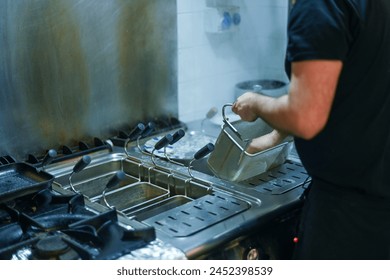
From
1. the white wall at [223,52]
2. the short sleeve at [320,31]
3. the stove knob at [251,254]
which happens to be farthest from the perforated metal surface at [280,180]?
the white wall at [223,52]

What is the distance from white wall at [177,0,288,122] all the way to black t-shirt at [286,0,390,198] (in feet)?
2.83

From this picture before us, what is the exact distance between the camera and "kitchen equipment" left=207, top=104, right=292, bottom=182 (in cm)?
139

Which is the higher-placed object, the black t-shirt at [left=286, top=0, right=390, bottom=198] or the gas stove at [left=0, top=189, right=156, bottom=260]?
the black t-shirt at [left=286, top=0, right=390, bottom=198]

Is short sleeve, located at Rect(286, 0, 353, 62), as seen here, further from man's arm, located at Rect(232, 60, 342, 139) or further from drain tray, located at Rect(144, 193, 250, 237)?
drain tray, located at Rect(144, 193, 250, 237)

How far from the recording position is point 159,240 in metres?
1.12

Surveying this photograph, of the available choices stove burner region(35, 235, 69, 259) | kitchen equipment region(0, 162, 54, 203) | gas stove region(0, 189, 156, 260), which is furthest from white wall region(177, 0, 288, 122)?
stove burner region(35, 235, 69, 259)

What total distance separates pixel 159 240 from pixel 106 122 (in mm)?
716

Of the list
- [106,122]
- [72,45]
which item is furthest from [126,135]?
[72,45]

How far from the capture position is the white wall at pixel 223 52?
1.94 meters

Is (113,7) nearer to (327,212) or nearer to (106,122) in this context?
(106,122)

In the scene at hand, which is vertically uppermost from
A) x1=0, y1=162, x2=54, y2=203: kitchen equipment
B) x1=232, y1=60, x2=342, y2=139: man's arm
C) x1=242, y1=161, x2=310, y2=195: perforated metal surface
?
x1=232, y1=60, x2=342, y2=139: man's arm

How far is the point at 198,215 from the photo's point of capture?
1251 millimetres

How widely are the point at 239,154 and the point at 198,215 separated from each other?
226 mm

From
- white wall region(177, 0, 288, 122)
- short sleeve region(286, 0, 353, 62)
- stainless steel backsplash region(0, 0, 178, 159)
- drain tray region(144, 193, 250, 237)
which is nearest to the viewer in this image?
short sleeve region(286, 0, 353, 62)
